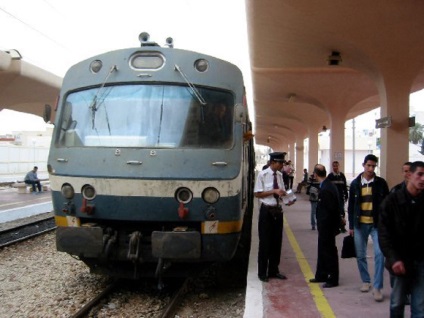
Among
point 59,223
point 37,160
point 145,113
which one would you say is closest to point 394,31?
point 145,113

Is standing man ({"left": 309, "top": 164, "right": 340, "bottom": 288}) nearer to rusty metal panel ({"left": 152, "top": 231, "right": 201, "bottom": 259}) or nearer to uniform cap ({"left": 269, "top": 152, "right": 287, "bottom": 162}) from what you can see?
uniform cap ({"left": 269, "top": 152, "right": 287, "bottom": 162})

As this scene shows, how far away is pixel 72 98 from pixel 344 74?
11648 millimetres

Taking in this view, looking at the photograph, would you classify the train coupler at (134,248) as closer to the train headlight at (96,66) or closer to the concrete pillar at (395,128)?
the train headlight at (96,66)

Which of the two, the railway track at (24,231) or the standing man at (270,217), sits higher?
the standing man at (270,217)

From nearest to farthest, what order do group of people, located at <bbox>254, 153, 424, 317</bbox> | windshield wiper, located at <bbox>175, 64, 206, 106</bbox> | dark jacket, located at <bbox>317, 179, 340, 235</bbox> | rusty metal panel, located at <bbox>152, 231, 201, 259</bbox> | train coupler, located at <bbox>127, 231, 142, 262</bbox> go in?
group of people, located at <bbox>254, 153, 424, 317</bbox> < rusty metal panel, located at <bbox>152, 231, 201, 259</bbox> < train coupler, located at <bbox>127, 231, 142, 262</bbox> < windshield wiper, located at <bbox>175, 64, 206, 106</bbox> < dark jacket, located at <bbox>317, 179, 340, 235</bbox>

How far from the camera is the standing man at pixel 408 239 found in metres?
4.11

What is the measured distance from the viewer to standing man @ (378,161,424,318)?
4.11 m

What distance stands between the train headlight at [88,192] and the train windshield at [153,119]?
0.53 meters

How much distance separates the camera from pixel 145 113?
609 centimetres

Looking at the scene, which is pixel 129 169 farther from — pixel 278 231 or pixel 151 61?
pixel 278 231

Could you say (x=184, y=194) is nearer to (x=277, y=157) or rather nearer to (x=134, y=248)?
(x=134, y=248)

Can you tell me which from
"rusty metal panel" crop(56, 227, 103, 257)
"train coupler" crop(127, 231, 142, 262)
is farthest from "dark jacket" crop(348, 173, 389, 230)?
"rusty metal panel" crop(56, 227, 103, 257)

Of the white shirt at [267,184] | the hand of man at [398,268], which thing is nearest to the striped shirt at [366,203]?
the white shirt at [267,184]

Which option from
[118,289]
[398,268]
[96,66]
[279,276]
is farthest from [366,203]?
[96,66]
